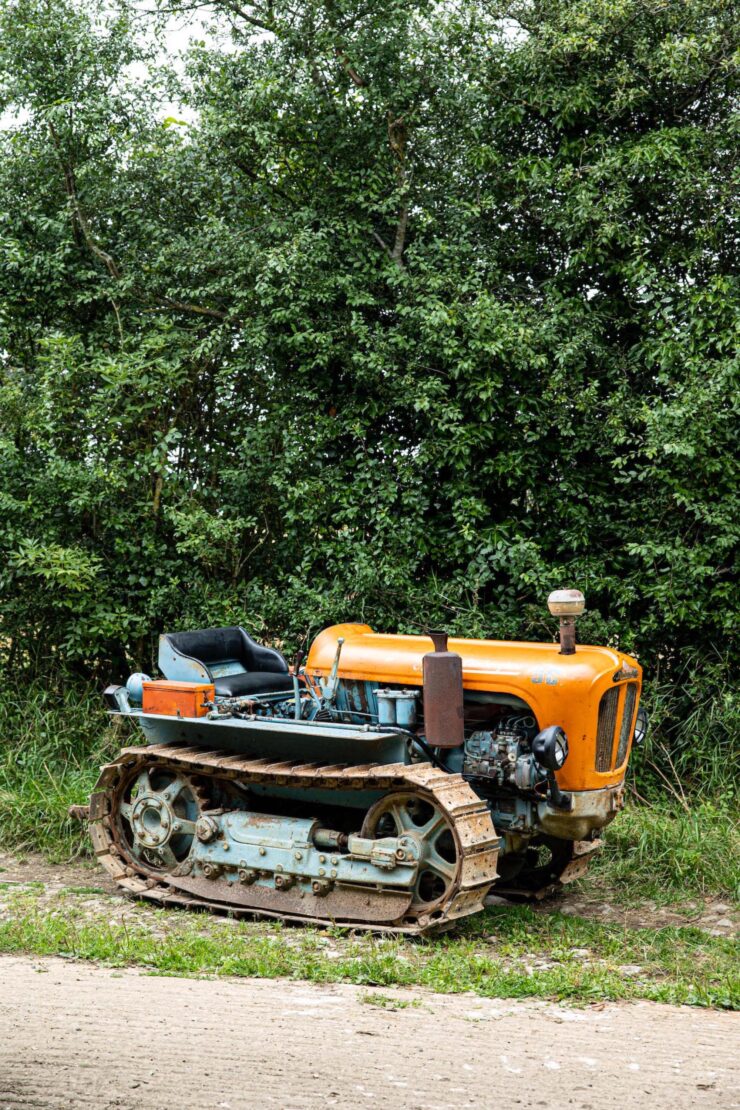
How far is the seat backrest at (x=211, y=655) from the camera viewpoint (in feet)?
23.6

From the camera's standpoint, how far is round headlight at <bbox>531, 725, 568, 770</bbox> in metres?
5.80

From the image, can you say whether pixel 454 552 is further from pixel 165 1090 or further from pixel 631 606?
pixel 165 1090

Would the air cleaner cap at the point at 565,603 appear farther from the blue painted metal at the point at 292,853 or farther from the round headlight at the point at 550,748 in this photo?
the blue painted metal at the point at 292,853

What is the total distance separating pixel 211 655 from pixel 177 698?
65 centimetres

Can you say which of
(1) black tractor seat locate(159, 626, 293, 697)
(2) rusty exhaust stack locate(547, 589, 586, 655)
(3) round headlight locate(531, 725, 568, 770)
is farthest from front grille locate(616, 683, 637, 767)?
(1) black tractor seat locate(159, 626, 293, 697)

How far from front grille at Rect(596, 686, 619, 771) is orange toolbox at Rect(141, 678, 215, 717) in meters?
2.27

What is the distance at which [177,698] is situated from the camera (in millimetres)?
6977

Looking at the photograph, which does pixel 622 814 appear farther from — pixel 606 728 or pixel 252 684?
pixel 252 684

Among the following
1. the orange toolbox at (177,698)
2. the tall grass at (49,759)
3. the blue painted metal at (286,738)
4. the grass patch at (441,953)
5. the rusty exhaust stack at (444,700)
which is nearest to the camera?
the grass patch at (441,953)

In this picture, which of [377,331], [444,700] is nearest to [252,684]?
[444,700]

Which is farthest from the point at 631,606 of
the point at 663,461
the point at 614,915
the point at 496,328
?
the point at 614,915

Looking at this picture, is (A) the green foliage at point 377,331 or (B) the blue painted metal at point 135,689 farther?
(A) the green foliage at point 377,331

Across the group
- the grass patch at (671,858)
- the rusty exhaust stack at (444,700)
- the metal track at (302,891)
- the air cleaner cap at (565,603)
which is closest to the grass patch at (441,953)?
the metal track at (302,891)

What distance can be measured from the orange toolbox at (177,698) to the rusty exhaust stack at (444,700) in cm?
146
